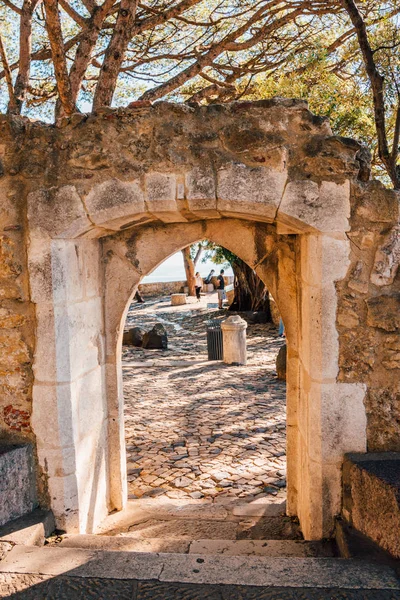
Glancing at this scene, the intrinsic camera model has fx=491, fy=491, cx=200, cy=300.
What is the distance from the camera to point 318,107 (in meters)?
8.05

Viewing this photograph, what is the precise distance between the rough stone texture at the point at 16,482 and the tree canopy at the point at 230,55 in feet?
15.7

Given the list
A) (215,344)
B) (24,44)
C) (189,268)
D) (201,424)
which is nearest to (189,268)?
(189,268)

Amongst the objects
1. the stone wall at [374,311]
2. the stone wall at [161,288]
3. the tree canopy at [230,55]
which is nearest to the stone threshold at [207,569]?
the stone wall at [374,311]

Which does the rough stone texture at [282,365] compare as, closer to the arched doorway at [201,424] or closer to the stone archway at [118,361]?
the arched doorway at [201,424]

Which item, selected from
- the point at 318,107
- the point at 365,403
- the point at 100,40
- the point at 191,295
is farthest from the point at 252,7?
the point at 191,295

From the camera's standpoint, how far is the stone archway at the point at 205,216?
3082 millimetres

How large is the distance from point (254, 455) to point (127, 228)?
119 inches

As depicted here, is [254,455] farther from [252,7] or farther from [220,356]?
[252,7]

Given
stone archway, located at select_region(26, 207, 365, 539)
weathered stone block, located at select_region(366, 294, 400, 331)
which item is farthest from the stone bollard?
weathered stone block, located at select_region(366, 294, 400, 331)

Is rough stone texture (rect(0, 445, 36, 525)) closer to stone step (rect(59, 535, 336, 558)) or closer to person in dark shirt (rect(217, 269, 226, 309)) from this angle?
stone step (rect(59, 535, 336, 558))

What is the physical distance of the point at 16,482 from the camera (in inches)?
125

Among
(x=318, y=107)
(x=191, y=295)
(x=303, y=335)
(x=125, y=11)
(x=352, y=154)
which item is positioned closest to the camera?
(x=352, y=154)

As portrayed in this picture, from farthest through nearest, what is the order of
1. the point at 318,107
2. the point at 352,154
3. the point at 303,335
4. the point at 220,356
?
1. the point at 220,356
2. the point at 318,107
3. the point at 303,335
4. the point at 352,154

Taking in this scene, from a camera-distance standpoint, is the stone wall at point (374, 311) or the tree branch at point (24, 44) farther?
the tree branch at point (24, 44)
